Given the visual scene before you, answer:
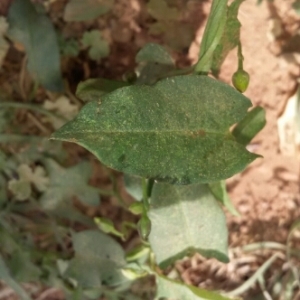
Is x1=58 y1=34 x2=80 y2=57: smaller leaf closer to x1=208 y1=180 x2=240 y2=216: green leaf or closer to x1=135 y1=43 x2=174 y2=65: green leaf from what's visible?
x1=135 y1=43 x2=174 y2=65: green leaf

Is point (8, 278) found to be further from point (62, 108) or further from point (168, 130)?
point (168, 130)

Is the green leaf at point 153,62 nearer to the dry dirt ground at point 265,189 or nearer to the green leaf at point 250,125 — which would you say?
the green leaf at point 250,125

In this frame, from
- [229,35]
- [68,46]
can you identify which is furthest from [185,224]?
[68,46]

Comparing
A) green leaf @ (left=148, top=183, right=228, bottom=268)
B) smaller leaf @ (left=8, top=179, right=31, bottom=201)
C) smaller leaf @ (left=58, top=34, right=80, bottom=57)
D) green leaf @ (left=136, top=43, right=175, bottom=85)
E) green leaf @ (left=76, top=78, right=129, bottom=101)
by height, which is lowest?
smaller leaf @ (left=8, top=179, right=31, bottom=201)

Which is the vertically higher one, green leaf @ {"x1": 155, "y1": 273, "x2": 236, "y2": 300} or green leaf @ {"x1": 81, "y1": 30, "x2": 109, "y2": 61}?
green leaf @ {"x1": 81, "y1": 30, "x2": 109, "y2": 61}

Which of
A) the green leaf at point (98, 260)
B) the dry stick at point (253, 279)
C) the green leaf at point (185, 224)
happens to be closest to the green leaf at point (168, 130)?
the green leaf at point (185, 224)

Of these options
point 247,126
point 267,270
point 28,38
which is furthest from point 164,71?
point 267,270

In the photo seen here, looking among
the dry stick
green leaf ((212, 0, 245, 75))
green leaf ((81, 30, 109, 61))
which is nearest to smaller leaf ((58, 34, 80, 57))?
green leaf ((81, 30, 109, 61))
